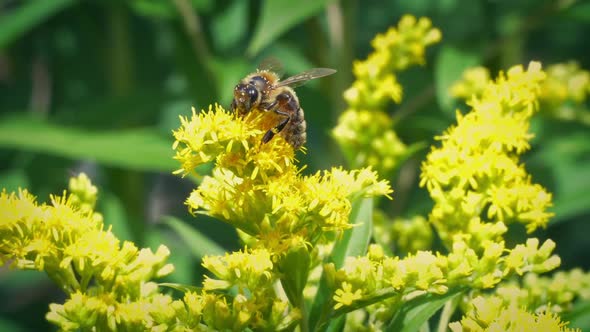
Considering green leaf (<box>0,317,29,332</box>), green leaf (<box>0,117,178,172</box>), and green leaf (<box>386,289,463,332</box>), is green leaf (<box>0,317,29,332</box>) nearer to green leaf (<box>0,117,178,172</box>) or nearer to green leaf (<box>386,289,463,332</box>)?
green leaf (<box>0,117,178,172</box>)

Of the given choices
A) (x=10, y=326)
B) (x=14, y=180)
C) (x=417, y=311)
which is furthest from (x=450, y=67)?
(x=10, y=326)

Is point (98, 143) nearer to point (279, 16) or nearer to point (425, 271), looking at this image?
point (279, 16)

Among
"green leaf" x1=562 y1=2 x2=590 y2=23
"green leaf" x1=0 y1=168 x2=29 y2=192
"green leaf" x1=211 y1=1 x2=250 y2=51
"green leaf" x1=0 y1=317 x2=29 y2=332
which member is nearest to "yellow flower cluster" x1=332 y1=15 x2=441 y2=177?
"green leaf" x1=562 y1=2 x2=590 y2=23

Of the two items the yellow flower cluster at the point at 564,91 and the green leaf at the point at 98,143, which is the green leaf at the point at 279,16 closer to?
the yellow flower cluster at the point at 564,91

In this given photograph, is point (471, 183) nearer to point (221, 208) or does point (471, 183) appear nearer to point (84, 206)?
point (221, 208)

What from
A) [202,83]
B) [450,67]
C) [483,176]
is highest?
[202,83]
